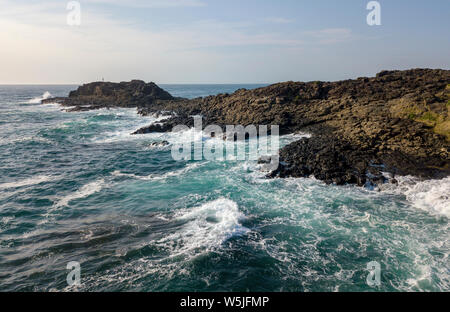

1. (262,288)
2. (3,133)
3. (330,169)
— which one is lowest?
(262,288)

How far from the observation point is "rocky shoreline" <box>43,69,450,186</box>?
18.7m

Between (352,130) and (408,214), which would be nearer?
(408,214)

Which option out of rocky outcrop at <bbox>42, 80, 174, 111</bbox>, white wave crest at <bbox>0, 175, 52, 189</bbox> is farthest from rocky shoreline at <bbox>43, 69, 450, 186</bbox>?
rocky outcrop at <bbox>42, 80, 174, 111</bbox>

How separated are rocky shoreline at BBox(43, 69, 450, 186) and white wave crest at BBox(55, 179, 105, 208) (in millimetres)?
13224

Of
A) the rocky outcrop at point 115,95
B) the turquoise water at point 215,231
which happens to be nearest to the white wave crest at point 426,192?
the turquoise water at point 215,231

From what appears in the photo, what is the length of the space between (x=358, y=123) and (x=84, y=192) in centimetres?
2498

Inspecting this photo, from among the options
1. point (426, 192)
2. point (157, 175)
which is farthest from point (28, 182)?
point (426, 192)

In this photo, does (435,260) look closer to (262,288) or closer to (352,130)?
(262,288)

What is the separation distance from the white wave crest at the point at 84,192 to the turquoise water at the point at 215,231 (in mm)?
84

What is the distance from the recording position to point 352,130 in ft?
79.8

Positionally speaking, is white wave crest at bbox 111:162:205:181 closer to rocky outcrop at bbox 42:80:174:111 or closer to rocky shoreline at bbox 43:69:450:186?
rocky shoreline at bbox 43:69:450:186

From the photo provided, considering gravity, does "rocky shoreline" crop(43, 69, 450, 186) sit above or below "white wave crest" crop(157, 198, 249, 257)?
above
